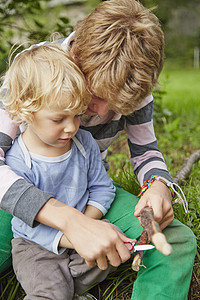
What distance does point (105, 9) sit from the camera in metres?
1.57

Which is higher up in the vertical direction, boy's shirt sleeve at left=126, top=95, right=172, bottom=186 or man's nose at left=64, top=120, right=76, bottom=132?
man's nose at left=64, top=120, right=76, bottom=132

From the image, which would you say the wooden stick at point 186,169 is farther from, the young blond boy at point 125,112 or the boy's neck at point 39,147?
the boy's neck at point 39,147

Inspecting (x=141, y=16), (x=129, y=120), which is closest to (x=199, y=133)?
(x=129, y=120)

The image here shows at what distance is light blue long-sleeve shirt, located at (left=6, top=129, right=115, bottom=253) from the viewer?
1.55 m

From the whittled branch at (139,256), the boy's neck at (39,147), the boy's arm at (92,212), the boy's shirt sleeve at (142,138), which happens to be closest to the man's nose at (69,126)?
the boy's neck at (39,147)

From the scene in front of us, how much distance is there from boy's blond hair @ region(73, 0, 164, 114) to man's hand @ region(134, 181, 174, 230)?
39cm

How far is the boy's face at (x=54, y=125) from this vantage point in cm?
146

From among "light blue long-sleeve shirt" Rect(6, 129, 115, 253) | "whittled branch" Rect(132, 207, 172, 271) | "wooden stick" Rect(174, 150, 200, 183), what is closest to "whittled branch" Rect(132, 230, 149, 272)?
"whittled branch" Rect(132, 207, 172, 271)

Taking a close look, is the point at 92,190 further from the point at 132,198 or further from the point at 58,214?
the point at 58,214

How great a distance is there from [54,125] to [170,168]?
164 cm

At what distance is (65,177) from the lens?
1632 mm

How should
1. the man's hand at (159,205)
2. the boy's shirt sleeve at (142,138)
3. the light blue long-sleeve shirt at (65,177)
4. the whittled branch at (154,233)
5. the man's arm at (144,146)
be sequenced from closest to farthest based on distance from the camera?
the whittled branch at (154,233)
the man's hand at (159,205)
the light blue long-sleeve shirt at (65,177)
the man's arm at (144,146)
the boy's shirt sleeve at (142,138)

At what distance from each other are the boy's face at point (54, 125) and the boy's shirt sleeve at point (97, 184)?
21 cm

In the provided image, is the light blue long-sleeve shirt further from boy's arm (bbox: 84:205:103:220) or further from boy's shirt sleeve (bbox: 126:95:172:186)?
boy's shirt sleeve (bbox: 126:95:172:186)
